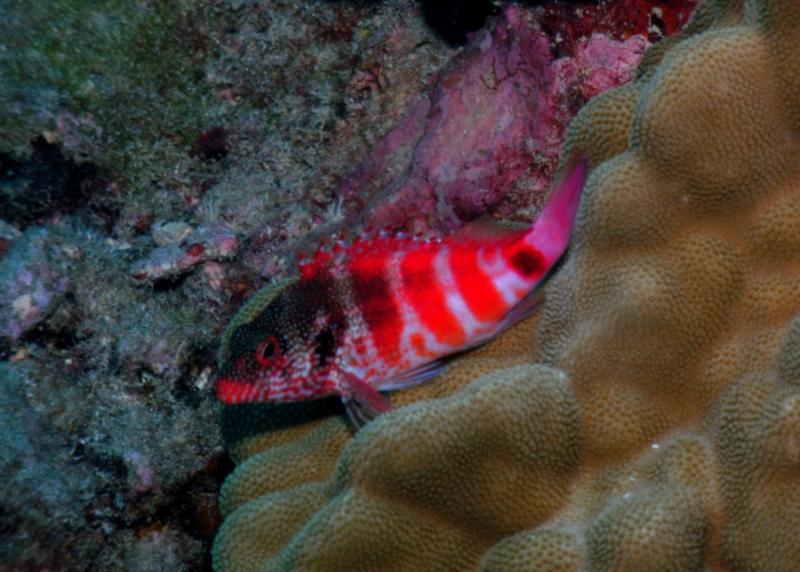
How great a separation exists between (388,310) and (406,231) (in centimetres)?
85

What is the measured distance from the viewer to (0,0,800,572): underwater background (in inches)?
96.7

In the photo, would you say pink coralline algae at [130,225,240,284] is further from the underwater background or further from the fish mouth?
the fish mouth

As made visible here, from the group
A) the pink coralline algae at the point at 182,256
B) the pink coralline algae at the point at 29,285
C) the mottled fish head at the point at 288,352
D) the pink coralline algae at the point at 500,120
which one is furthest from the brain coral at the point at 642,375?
Answer: the pink coralline algae at the point at 29,285

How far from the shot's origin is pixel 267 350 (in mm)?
3213

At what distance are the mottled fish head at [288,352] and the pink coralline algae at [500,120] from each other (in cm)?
94

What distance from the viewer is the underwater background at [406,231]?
2.46 metres

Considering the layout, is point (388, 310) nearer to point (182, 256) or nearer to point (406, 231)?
point (406, 231)

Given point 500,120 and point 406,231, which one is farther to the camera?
point 406,231

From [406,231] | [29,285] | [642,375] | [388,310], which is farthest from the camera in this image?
[29,285]

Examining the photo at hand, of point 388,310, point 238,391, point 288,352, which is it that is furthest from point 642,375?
point 238,391

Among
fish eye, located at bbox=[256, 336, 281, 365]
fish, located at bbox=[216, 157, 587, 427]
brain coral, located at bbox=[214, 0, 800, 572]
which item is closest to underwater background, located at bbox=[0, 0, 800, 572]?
brain coral, located at bbox=[214, 0, 800, 572]

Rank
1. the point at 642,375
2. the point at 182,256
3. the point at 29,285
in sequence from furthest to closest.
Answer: the point at 182,256 < the point at 29,285 < the point at 642,375

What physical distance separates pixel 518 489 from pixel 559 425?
30cm

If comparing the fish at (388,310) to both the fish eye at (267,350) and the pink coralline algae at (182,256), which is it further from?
the pink coralline algae at (182,256)
